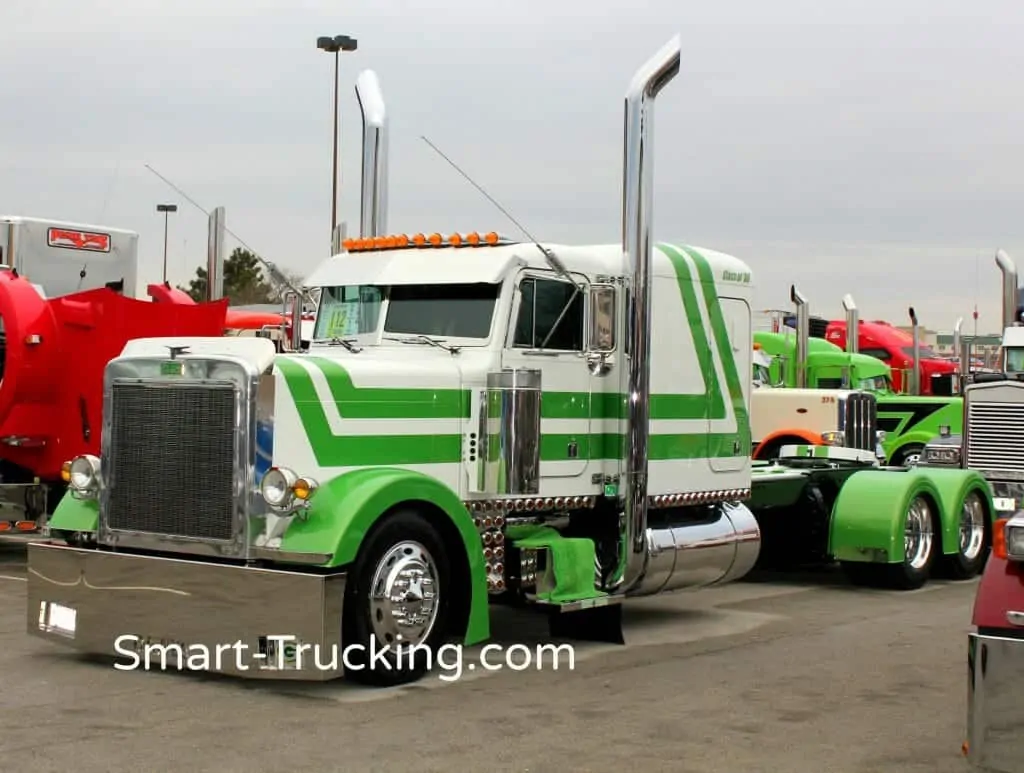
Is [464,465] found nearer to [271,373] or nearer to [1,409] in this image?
[271,373]

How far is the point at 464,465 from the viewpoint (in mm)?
8930

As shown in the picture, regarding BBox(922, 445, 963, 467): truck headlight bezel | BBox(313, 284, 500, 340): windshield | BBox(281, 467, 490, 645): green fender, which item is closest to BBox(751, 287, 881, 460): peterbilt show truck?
BBox(922, 445, 963, 467): truck headlight bezel

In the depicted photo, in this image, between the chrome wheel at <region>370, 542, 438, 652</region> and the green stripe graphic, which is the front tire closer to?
the chrome wheel at <region>370, 542, 438, 652</region>

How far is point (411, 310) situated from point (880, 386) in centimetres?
1860

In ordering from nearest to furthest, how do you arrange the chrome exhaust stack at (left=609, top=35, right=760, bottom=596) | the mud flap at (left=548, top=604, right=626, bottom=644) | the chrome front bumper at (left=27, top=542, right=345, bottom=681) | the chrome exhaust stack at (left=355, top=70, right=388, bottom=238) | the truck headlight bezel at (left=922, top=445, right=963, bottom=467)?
1. the chrome front bumper at (left=27, top=542, right=345, bottom=681)
2. the chrome exhaust stack at (left=609, top=35, right=760, bottom=596)
3. the mud flap at (left=548, top=604, right=626, bottom=644)
4. the chrome exhaust stack at (left=355, top=70, right=388, bottom=238)
5. the truck headlight bezel at (left=922, top=445, right=963, bottom=467)

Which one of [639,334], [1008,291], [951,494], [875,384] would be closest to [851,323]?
[875,384]

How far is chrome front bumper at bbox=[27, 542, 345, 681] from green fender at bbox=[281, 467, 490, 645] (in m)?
0.17

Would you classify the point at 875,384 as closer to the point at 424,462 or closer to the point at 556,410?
the point at 556,410

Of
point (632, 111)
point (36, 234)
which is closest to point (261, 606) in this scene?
point (632, 111)

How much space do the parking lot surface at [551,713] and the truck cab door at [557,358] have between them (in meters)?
1.29

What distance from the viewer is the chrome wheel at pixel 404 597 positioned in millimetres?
8023

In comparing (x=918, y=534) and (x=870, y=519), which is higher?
(x=870, y=519)

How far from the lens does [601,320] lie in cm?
955

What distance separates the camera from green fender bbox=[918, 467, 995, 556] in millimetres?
13625
